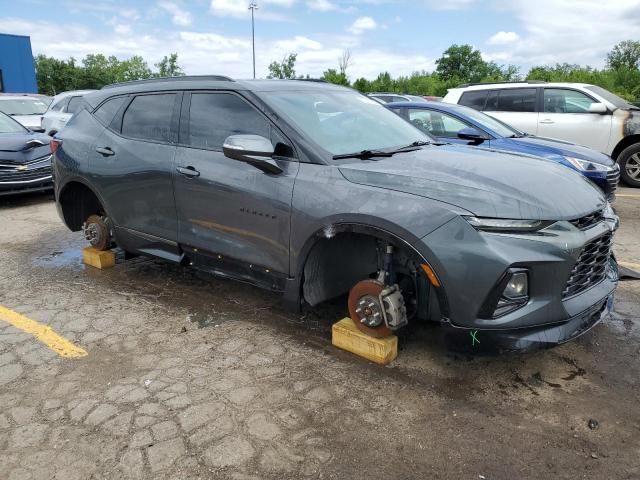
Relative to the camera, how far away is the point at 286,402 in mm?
2865

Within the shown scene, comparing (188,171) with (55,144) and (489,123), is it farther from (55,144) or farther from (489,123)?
(489,123)

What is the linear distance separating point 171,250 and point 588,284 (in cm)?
300

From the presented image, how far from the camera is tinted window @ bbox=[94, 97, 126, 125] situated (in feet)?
15.0

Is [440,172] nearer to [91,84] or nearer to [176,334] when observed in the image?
[176,334]

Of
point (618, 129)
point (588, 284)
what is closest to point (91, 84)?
point (618, 129)

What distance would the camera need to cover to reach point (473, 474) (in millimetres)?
2326

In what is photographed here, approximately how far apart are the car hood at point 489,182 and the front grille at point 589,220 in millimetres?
28

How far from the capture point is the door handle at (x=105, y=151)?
14.5 ft

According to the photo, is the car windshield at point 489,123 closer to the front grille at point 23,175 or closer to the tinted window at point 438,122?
the tinted window at point 438,122

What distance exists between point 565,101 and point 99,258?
8.33 metres

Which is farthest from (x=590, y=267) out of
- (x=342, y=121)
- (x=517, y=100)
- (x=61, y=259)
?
(x=517, y=100)

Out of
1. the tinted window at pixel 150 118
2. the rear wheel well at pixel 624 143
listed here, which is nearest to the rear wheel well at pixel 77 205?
the tinted window at pixel 150 118

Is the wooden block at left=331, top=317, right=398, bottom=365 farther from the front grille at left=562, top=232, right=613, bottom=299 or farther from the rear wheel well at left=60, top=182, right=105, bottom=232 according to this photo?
the rear wheel well at left=60, top=182, right=105, bottom=232

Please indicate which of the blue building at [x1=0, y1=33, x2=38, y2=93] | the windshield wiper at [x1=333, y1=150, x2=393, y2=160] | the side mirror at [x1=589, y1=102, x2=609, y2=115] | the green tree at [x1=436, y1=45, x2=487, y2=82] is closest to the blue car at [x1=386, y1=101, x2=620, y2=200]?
the side mirror at [x1=589, y1=102, x2=609, y2=115]
